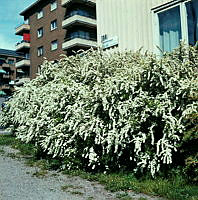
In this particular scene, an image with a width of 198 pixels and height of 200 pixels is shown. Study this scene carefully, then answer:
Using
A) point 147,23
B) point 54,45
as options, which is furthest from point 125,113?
point 54,45

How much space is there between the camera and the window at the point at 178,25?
21.7ft

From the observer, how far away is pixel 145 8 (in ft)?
25.5

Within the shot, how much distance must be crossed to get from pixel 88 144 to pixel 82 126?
400mm

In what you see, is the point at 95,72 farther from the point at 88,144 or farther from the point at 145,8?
the point at 145,8

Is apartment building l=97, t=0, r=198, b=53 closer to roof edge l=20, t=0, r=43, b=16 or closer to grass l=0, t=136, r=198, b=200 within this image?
grass l=0, t=136, r=198, b=200

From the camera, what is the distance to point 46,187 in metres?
4.51

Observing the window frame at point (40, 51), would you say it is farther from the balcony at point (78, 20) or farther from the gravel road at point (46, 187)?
the gravel road at point (46, 187)

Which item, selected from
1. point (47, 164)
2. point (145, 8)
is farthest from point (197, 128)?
point (145, 8)

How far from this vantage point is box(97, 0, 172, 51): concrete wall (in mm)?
7707

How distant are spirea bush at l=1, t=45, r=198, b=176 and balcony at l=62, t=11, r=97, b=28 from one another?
2479 centimetres

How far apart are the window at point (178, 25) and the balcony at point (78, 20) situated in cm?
2335

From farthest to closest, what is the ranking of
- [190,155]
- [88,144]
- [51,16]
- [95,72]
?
[51,16] → [95,72] → [88,144] → [190,155]

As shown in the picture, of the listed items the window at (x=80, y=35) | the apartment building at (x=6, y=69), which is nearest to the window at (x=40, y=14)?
the window at (x=80, y=35)

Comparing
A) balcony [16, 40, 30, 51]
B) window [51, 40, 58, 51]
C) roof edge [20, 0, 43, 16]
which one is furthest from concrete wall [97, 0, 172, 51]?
balcony [16, 40, 30, 51]
